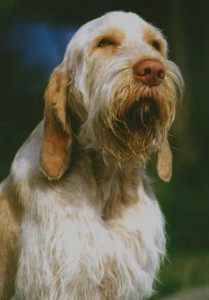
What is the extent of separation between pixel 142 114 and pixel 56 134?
1.49 feet

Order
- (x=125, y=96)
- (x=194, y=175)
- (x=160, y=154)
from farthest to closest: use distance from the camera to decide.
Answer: (x=194, y=175), (x=160, y=154), (x=125, y=96)

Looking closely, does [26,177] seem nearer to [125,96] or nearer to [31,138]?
[31,138]

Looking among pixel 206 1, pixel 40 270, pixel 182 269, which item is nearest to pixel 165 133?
pixel 40 270

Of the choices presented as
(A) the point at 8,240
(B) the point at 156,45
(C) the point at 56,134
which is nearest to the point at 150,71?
(B) the point at 156,45

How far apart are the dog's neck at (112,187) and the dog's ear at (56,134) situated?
160 millimetres

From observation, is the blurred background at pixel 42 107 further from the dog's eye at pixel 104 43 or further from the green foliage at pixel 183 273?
the dog's eye at pixel 104 43

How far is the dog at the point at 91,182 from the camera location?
391 cm

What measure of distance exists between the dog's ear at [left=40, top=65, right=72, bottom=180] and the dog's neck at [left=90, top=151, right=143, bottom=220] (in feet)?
0.52

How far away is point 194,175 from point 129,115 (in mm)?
4717

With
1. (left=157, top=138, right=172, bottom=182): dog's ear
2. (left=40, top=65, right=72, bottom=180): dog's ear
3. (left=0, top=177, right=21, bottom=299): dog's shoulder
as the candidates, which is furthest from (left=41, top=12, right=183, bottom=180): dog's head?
(left=0, top=177, right=21, bottom=299): dog's shoulder

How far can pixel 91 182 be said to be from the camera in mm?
4059

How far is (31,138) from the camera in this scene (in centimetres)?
422

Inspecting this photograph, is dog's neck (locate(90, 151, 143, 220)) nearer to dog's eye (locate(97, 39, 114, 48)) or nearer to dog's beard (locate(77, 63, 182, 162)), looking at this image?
dog's beard (locate(77, 63, 182, 162))

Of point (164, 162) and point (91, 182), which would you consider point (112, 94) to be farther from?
point (164, 162)
